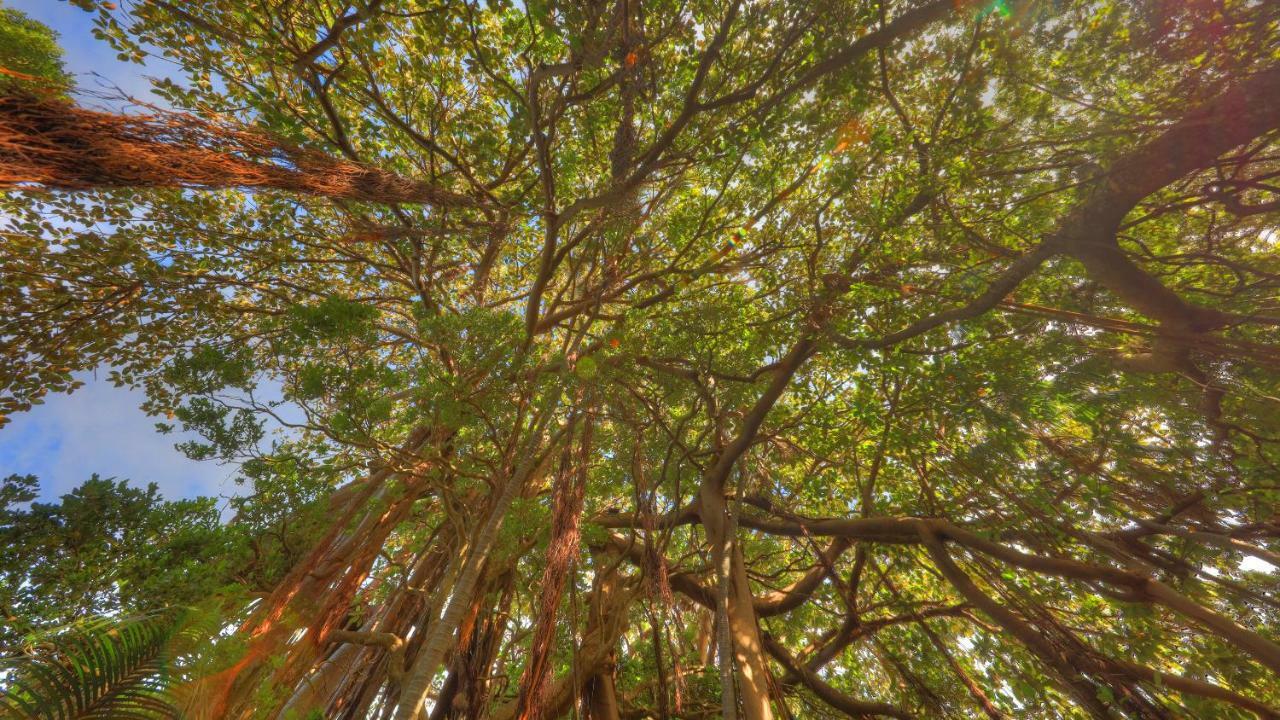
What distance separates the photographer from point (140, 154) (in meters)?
2.00

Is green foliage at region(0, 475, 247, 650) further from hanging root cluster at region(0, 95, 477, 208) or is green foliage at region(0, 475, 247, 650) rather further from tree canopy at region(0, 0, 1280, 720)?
hanging root cluster at region(0, 95, 477, 208)

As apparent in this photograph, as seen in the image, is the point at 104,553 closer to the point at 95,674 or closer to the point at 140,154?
the point at 95,674

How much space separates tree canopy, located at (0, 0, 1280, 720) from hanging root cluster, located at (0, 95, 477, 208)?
0.06 ft

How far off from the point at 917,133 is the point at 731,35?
5.81 ft

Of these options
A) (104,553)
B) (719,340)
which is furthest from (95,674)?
(719,340)

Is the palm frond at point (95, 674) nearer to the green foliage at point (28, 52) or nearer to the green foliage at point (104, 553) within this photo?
the green foliage at point (104, 553)

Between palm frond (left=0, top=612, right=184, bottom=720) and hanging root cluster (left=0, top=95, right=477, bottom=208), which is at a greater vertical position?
hanging root cluster (left=0, top=95, right=477, bottom=208)

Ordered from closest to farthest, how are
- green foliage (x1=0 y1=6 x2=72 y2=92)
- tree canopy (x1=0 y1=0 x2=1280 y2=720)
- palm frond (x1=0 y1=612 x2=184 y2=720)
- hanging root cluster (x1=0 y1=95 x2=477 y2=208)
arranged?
palm frond (x1=0 y1=612 x2=184 y2=720) → hanging root cluster (x1=0 y1=95 x2=477 y2=208) → green foliage (x1=0 y1=6 x2=72 y2=92) → tree canopy (x1=0 y1=0 x2=1280 y2=720)

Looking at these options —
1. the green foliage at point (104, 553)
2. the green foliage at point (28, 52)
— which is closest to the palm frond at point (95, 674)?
the green foliage at point (104, 553)

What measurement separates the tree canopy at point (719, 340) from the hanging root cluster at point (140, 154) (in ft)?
0.06

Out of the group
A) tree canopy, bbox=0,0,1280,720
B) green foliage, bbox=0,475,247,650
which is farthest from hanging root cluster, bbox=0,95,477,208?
green foliage, bbox=0,475,247,650

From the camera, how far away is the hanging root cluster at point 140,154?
6.00 ft

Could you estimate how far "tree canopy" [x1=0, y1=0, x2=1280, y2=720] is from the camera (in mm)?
2566

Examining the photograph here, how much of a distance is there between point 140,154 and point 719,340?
12.3 ft
